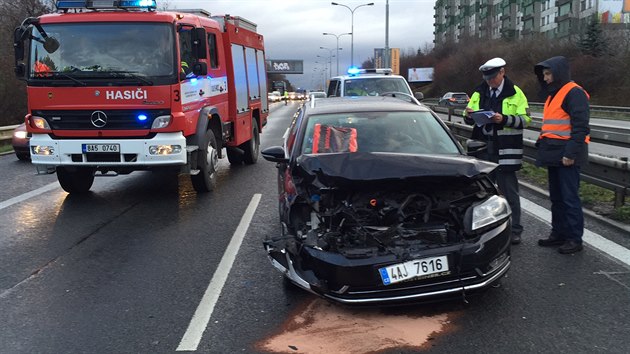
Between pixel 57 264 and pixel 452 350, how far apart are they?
3.89 m

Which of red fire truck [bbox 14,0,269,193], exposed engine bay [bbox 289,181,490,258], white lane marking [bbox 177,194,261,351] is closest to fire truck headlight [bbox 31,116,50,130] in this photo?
red fire truck [bbox 14,0,269,193]

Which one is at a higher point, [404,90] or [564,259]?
[404,90]

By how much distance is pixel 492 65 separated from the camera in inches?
217

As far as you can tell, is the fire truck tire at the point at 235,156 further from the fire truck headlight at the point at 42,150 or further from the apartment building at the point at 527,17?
the apartment building at the point at 527,17

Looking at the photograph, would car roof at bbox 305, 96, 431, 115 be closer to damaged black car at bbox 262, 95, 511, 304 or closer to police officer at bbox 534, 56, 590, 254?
damaged black car at bbox 262, 95, 511, 304

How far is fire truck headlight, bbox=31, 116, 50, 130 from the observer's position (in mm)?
7320

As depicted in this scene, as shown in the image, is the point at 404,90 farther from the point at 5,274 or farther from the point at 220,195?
the point at 5,274

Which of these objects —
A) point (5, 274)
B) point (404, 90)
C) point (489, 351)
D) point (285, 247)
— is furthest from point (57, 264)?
point (404, 90)

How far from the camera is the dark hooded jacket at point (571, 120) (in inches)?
193

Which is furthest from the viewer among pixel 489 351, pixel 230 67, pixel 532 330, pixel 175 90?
pixel 230 67

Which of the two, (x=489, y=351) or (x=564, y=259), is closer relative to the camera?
(x=489, y=351)

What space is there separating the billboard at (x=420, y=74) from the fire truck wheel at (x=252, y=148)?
73.3 metres

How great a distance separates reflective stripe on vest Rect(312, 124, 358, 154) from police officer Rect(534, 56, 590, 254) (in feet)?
6.38

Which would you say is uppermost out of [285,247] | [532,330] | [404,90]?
[404,90]
